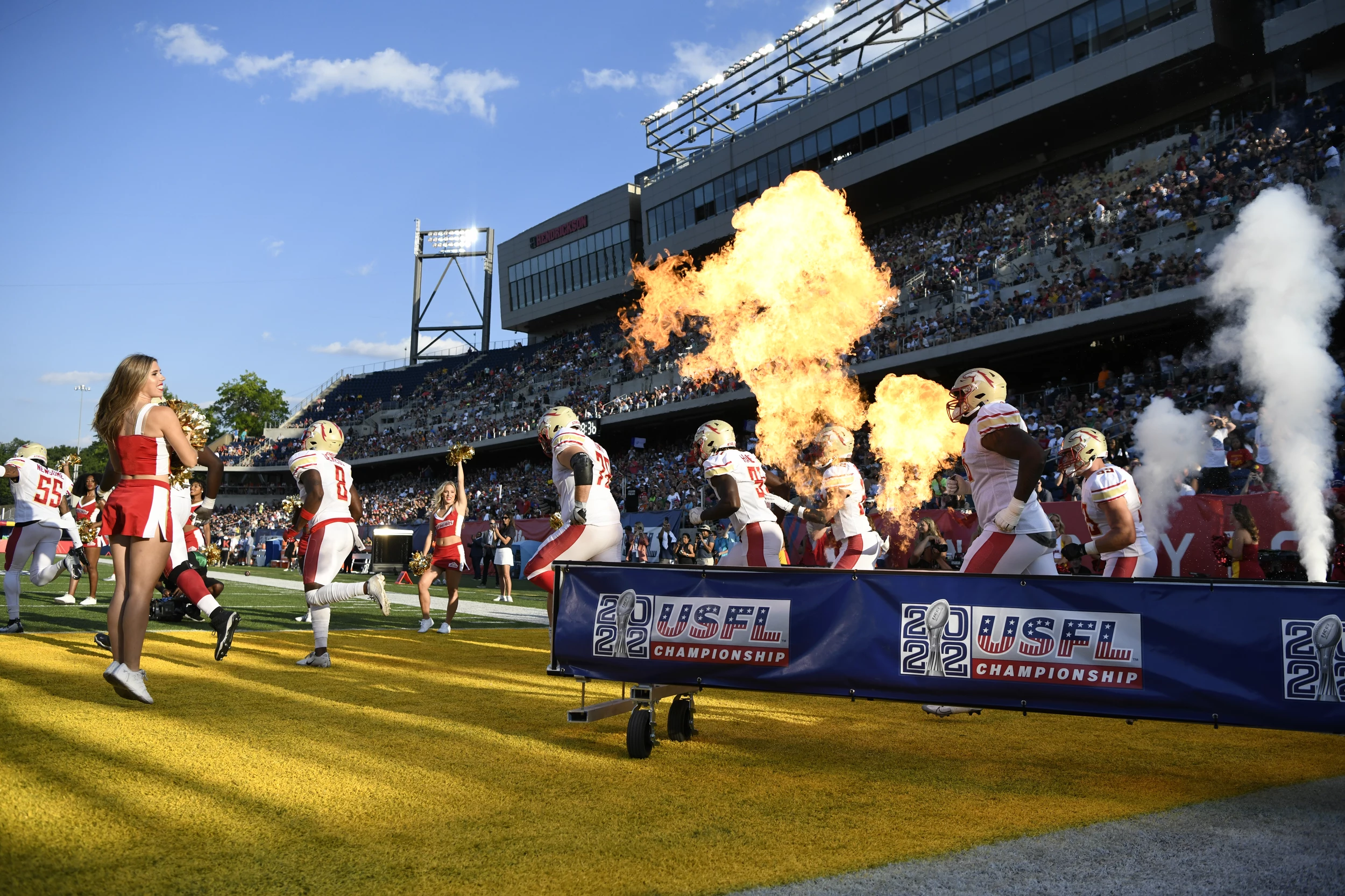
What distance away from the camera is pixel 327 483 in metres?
8.91

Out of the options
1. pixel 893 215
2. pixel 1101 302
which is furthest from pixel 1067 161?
pixel 1101 302

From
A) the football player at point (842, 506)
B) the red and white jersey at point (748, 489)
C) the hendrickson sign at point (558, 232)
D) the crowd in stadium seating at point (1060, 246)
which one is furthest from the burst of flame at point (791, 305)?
the hendrickson sign at point (558, 232)

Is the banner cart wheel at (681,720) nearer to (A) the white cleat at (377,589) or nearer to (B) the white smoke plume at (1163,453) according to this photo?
(A) the white cleat at (377,589)

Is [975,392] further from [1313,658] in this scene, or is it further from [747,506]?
[1313,658]

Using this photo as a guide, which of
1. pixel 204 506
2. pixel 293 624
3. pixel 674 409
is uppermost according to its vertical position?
pixel 674 409

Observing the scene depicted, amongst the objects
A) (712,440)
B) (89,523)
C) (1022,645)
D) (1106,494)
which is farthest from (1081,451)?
(89,523)

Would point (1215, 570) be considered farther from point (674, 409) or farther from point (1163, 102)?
point (674, 409)

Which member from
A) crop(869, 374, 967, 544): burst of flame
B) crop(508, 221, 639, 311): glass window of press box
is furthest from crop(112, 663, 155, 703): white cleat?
crop(508, 221, 639, 311): glass window of press box

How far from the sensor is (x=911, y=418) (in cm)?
1830

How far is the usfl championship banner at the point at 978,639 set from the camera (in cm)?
445

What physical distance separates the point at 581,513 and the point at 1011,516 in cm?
334

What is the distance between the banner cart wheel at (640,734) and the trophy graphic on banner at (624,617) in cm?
44

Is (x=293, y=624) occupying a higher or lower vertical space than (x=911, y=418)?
lower

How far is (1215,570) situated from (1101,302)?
1350 cm
